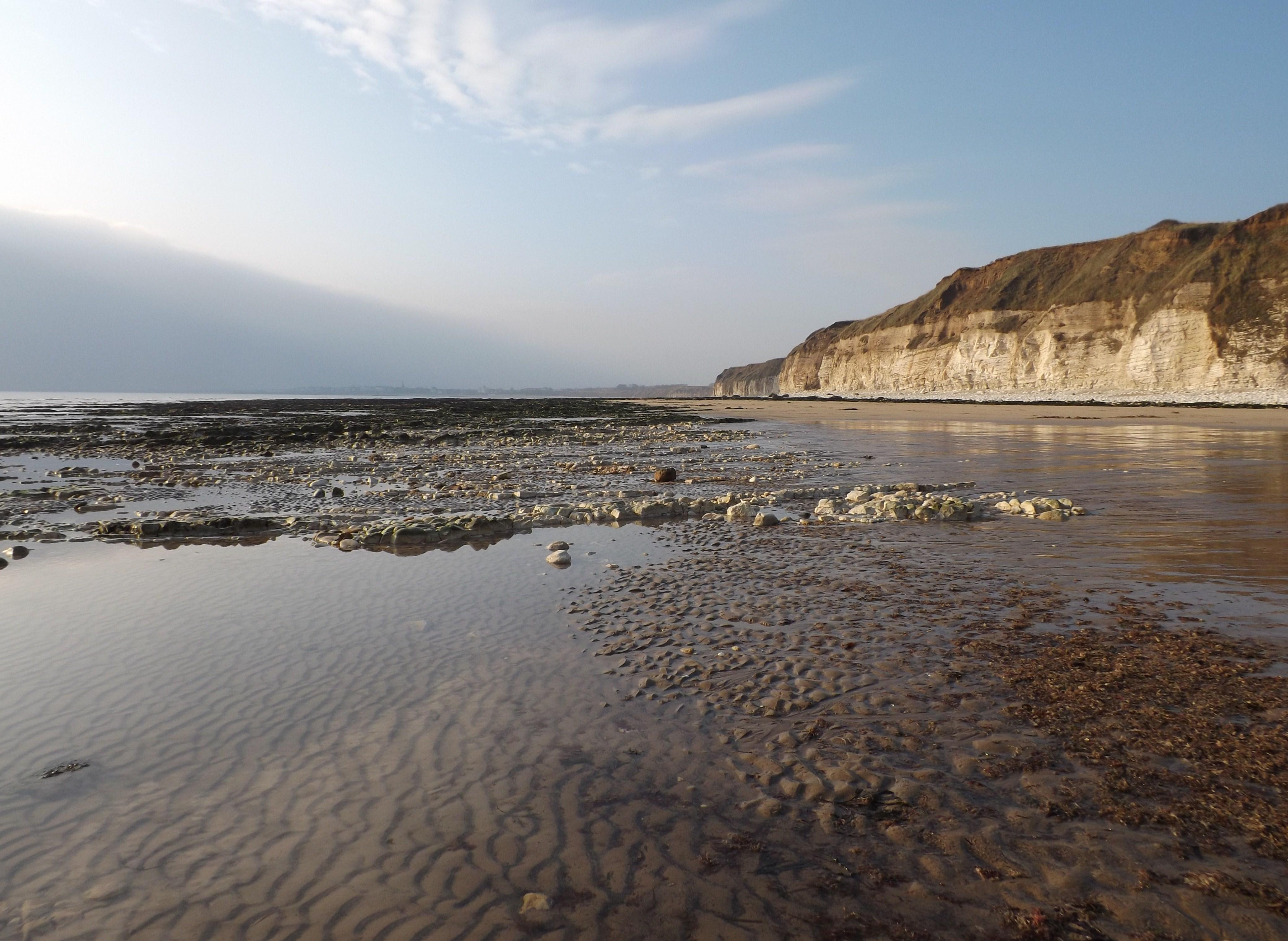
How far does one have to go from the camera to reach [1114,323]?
79000 millimetres

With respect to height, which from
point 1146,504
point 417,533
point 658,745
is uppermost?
point 417,533

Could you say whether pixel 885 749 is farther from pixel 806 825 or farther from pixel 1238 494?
pixel 1238 494

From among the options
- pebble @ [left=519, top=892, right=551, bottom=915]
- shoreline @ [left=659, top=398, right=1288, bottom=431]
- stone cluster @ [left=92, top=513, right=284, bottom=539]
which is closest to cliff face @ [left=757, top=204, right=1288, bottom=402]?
shoreline @ [left=659, top=398, right=1288, bottom=431]

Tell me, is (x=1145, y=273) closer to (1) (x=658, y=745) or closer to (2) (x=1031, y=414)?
(2) (x=1031, y=414)

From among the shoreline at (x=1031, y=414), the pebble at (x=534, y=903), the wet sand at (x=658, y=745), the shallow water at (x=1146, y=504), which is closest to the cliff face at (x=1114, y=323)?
the shoreline at (x=1031, y=414)

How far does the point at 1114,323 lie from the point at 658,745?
94.7 meters

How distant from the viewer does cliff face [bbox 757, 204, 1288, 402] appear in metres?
65.6

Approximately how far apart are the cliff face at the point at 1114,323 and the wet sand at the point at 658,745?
7309cm

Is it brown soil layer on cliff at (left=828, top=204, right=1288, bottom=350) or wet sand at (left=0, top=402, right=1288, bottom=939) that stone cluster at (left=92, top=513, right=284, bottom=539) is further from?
brown soil layer on cliff at (left=828, top=204, right=1288, bottom=350)

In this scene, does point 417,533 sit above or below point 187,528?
below

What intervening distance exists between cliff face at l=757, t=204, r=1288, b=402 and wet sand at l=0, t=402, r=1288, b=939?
73090 millimetres

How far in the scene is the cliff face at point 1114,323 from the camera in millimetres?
65562

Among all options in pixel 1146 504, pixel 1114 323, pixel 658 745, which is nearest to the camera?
pixel 658 745

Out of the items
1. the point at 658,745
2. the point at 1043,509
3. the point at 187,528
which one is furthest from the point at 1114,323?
the point at 658,745
